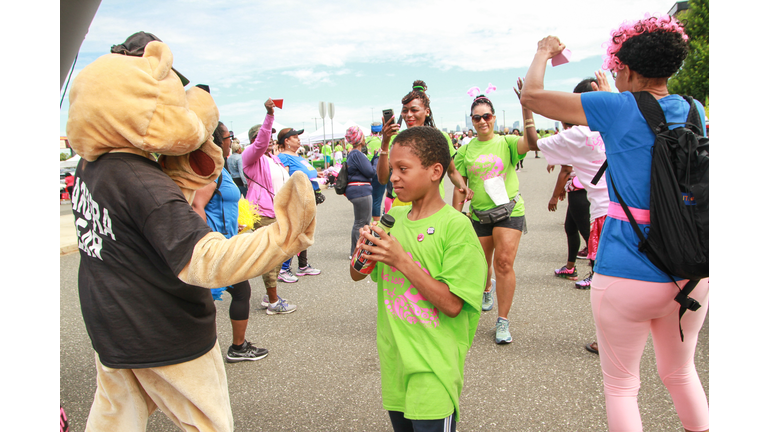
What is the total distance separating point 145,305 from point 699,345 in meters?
3.85

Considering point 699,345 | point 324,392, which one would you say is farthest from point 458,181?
point 699,345

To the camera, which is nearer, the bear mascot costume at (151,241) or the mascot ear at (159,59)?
the bear mascot costume at (151,241)

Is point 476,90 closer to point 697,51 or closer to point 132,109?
point 132,109

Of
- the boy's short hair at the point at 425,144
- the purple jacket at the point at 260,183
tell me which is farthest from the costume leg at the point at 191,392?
the purple jacket at the point at 260,183

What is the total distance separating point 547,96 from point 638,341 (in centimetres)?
108

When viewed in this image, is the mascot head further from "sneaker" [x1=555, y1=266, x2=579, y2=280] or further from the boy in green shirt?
"sneaker" [x1=555, y1=266, x2=579, y2=280]

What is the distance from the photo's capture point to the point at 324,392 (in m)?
3.17

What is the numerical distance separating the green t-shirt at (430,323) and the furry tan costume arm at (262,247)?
2.07 ft

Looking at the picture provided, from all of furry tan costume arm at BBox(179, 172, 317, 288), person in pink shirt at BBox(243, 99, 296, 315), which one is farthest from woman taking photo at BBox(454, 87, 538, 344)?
furry tan costume arm at BBox(179, 172, 317, 288)

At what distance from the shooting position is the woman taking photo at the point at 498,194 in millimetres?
3777

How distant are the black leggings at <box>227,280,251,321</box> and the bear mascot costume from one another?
1.68 meters

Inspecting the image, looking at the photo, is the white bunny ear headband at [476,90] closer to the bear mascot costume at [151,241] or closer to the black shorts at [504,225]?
the black shorts at [504,225]

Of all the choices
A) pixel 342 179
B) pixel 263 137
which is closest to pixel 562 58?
pixel 263 137

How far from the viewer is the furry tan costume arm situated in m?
1.33
